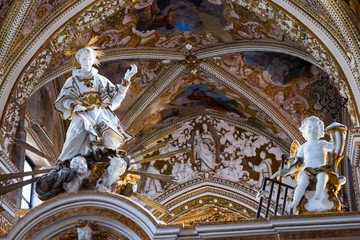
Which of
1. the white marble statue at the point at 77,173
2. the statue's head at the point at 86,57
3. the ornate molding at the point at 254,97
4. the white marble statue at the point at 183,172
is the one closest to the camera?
the white marble statue at the point at 77,173

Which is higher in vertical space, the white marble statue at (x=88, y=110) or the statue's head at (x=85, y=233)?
the white marble statue at (x=88, y=110)

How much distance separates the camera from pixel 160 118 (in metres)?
16.7

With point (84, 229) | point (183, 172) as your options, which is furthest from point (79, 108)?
point (183, 172)

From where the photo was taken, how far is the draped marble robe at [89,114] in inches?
371

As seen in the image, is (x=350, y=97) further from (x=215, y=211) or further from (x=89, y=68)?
(x=215, y=211)

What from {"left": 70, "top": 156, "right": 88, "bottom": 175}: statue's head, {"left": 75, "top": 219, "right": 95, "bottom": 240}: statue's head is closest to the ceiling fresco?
{"left": 70, "top": 156, "right": 88, "bottom": 175}: statue's head

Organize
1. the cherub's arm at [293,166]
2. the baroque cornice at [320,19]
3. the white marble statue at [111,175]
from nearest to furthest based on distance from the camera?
the cherub's arm at [293,166], the white marble statue at [111,175], the baroque cornice at [320,19]

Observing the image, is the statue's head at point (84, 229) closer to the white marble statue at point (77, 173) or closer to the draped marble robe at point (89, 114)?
the white marble statue at point (77, 173)

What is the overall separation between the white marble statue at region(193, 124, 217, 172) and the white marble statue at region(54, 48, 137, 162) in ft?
23.4

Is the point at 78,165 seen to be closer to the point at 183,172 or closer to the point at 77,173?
the point at 77,173

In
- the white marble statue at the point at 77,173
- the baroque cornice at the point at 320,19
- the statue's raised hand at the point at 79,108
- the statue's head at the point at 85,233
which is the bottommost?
the statue's head at the point at 85,233

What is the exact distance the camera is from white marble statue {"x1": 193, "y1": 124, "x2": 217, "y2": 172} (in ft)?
55.6

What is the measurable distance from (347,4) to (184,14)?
3.51 m

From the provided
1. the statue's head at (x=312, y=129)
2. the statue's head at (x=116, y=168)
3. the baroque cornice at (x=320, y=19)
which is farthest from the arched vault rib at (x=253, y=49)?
the statue's head at (x=116, y=168)
